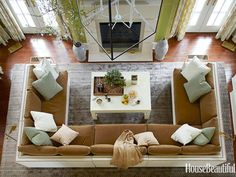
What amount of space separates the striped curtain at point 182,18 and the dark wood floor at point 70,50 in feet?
0.82

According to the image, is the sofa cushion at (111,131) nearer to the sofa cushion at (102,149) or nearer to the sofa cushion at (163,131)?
the sofa cushion at (163,131)

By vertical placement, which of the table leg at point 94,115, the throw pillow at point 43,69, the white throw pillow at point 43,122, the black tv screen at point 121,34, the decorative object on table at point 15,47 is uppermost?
the black tv screen at point 121,34

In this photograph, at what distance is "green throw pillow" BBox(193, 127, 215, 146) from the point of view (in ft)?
17.1

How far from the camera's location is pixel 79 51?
21.7 ft

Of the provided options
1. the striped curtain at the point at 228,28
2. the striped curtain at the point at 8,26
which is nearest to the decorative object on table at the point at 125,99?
the striped curtain at the point at 228,28

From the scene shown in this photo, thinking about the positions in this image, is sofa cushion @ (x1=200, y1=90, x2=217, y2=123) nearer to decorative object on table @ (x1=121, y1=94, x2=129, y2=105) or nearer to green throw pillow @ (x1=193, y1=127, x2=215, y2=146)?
green throw pillow @ (x1=193, y1=127, x2=215, y2=146)

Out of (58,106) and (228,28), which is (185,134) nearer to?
(58,106)

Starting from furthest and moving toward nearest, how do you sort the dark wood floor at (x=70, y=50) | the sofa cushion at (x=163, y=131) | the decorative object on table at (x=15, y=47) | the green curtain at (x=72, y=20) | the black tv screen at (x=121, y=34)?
the decorative object on table at (x=15, y=47) → the dark wood floor at (x=70, y=50) → the black tv screen at (x=121, y=34) → the green curtain at (x=72, y=20) → the sofa cushion at (x=163, y=131)

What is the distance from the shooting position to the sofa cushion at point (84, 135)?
5.61m

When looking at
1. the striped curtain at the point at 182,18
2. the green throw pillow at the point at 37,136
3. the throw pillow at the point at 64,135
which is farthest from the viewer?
the striped curtain at the point at 182,18

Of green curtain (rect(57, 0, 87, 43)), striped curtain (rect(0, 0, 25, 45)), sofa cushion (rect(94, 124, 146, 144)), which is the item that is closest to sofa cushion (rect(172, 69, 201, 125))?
sofa cushion (rect(94, 124, 146, 144))

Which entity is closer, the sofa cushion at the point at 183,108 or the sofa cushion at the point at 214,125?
the sofa cushion at the point at 214,125

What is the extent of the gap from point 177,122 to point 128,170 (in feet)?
3.90

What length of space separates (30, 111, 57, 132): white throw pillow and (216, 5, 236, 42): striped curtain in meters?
3.80
